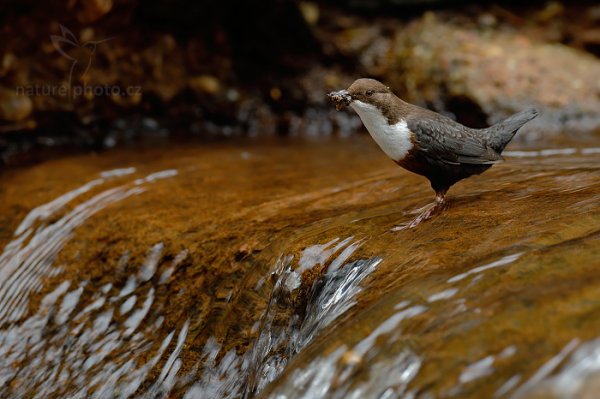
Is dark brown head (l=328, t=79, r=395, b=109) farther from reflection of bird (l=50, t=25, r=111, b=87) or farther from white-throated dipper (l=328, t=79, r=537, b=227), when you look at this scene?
reflection of bird (l=50, t=25, r=111, b=87)

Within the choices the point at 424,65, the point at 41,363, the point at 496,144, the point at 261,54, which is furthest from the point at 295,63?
the point at 41,363

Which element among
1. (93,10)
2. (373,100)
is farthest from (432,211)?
(93,10)

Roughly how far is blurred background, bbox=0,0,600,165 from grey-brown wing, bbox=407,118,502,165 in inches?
103

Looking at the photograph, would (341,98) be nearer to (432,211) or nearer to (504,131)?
(432,211)

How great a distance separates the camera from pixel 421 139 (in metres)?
3.22

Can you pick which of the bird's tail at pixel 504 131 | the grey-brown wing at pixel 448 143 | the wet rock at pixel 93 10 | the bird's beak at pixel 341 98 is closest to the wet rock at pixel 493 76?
the bird's tail at pixel 504 131

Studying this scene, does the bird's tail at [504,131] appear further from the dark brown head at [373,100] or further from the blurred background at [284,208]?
the dark brown head at [373,100]

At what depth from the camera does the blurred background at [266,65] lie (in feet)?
18.8

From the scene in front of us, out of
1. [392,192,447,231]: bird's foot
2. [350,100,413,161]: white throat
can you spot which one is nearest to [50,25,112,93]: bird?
[350,100,413,161]: white throat

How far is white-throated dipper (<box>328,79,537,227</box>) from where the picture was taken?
3.22 m

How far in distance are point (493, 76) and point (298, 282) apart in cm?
445

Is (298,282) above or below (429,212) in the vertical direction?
below

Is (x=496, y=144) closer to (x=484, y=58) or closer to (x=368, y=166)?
(x=368, y=166)

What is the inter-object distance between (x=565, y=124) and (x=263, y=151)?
2.84 metres
